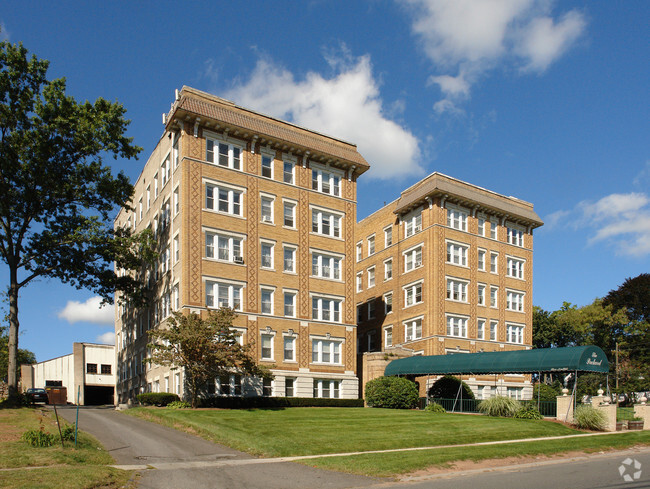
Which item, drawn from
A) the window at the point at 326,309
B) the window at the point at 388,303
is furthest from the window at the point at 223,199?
the window at the point at 388,303

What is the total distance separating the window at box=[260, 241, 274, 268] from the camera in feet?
145

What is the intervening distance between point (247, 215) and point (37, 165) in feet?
45.1

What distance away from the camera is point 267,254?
44438 mm

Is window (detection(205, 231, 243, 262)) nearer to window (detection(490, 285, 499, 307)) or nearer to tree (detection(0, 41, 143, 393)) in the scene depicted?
tree (detection(0, 41, 143, 393))

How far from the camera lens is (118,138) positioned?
41.2 metres

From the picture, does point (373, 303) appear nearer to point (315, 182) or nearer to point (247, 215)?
point (315, 182)

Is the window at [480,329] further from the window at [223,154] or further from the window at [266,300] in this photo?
the window at [223,154]

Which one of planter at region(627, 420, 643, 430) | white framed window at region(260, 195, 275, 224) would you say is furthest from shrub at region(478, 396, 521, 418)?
white framed window at region(260, 195, 275, 224)

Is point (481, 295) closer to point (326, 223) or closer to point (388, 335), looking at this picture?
point (388, 335)

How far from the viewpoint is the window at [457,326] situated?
53.9 metres

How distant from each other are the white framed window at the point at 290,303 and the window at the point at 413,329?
14.3 meters

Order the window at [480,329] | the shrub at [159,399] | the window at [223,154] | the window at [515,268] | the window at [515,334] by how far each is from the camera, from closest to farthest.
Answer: the shrub at [159,399] → the window at [223,154] → the window at [480,329] → the window at [515,334] → the window at [515,268]

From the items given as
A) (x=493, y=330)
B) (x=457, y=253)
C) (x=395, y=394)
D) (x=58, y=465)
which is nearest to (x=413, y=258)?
(x=457, y=253)

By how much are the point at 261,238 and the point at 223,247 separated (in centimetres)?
299
